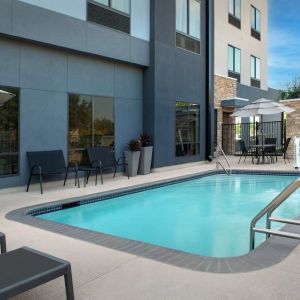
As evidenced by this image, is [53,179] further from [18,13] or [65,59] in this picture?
[18,13]

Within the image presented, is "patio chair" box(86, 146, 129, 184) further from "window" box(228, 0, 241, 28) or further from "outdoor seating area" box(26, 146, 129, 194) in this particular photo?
"window" box(228, 0, 241, 28)

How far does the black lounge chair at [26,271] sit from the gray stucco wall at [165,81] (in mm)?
9591

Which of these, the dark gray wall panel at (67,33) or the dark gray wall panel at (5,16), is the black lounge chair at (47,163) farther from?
the dark gray wall panel at (5,16)

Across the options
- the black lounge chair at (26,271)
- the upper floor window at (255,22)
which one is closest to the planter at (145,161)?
the black lounge chair at (26,271)

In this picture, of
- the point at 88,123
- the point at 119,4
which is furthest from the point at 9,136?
the point at 119,4

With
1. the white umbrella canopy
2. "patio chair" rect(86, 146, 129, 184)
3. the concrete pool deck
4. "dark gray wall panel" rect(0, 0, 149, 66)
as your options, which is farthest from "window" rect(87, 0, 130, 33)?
the concrete pool deck

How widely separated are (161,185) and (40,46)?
4.58m

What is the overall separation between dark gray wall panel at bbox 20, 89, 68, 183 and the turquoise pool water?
2.33m

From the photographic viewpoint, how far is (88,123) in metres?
10.6

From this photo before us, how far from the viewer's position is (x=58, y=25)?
9320 mm

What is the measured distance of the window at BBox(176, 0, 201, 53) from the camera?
1359cm

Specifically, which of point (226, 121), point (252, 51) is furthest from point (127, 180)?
point (252, 51)

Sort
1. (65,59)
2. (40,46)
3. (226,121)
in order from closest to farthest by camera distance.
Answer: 1. (40,46)
2. (65,59)
3. (226,121)

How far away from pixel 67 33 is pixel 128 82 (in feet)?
9.36
